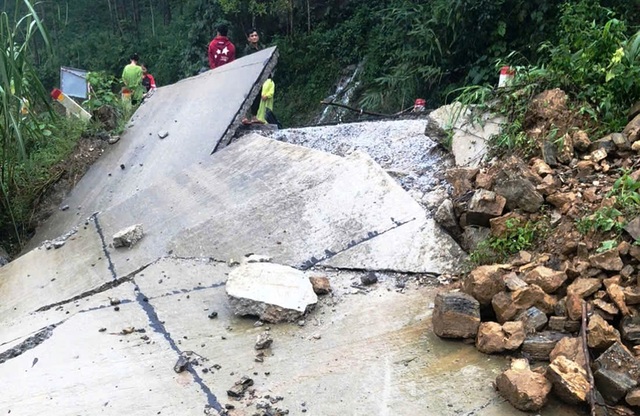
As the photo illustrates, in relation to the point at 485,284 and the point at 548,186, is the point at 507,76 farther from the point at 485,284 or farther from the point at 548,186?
the point at 485,284

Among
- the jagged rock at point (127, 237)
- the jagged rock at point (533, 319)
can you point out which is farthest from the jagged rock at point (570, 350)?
the jagged rock at point (127, 237)

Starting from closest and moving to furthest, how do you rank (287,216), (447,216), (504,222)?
1. (504,222)
2. (447,216)
3. (287,216)

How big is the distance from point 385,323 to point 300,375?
16.9 inches

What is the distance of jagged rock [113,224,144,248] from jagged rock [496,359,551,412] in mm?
2211

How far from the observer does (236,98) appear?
4.43 metres

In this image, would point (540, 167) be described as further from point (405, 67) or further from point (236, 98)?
point (405, 67)

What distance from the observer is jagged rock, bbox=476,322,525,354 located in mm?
1827

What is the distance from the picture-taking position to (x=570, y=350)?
1706 millimetres

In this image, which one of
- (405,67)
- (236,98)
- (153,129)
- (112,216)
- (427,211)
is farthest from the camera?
(405,67)

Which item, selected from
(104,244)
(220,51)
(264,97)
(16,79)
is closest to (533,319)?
(104,244)

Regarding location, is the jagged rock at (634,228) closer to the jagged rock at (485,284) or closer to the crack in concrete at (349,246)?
the jagged rock at (485,284)

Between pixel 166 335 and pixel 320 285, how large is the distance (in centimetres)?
67

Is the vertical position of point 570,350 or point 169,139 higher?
point 169,139

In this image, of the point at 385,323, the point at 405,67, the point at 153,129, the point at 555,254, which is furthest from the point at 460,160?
the point at 405,67
